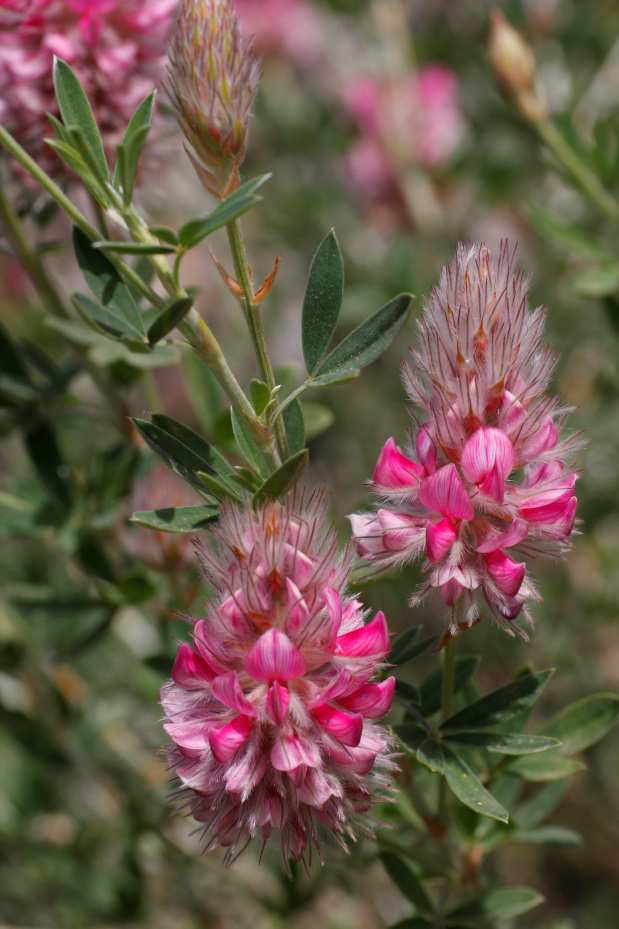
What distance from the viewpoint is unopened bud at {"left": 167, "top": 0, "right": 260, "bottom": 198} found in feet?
3.41

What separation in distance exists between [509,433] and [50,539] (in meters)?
0.97

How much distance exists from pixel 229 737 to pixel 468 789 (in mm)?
280

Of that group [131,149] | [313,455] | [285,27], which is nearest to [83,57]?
[131,149]

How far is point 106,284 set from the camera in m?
1.21

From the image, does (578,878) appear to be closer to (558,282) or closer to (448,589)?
(558,282)

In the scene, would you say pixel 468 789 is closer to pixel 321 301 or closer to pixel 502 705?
pixel 502 705

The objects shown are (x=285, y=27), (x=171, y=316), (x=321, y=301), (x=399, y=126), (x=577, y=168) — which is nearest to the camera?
(x=171, y=316)

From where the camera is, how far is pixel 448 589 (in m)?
1.01

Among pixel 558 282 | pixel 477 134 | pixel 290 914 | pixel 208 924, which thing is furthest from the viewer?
pixel 477 134

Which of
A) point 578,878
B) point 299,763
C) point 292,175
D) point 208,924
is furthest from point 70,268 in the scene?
point 299,763

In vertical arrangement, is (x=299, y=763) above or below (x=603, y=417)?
above

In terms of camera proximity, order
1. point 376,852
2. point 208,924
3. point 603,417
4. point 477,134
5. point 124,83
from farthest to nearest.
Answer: point 477,134 → point 603,417 → point 208,924 → point 124,83 → point 376,852

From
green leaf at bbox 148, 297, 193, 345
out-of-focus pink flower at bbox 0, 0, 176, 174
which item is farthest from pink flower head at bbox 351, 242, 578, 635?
out-of-focus pink flower at bbox 0, 0, 176, 174

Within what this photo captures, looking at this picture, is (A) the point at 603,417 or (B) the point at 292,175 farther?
(B) the point at 292,175
